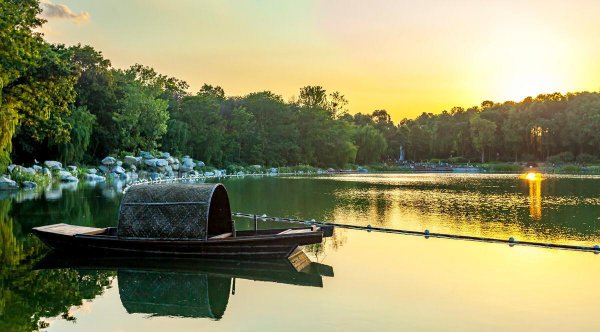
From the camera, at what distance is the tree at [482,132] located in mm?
85750

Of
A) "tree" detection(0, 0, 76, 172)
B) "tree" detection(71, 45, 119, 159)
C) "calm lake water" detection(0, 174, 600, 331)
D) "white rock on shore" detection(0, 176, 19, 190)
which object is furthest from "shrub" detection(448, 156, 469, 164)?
"calm lake water" detection(0, 174, 600, 331)

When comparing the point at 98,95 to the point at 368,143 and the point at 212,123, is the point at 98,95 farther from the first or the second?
the point at 368,143

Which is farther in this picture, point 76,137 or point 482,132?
point 482,132

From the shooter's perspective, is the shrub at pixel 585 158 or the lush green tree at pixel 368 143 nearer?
the shrub at pixel 585 158

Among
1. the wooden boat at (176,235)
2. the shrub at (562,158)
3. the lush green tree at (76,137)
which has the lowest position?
the wooden boat at (176,235)

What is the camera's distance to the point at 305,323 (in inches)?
308

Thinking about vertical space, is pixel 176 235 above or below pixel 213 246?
above

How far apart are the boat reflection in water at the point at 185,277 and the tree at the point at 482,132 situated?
79700 millimetres

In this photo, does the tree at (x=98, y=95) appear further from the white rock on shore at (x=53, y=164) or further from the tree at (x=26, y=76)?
the tree at (x=26, y=76)

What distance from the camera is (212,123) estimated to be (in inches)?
2504

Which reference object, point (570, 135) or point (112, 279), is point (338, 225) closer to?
point (112, 279)

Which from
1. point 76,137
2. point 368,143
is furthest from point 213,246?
point 368,143

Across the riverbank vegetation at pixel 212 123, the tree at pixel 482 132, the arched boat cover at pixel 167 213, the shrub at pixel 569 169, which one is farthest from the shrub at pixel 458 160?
the arched boat cover at pixel 167 213

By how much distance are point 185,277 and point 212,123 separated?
5399 cm
